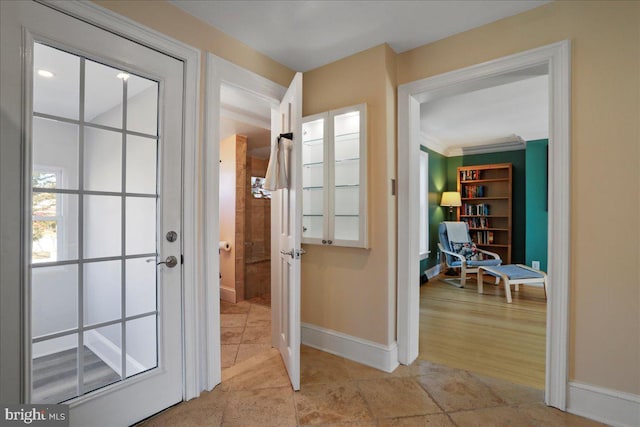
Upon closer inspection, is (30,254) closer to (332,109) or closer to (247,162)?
(332,109)

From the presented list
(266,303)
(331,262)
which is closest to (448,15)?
(331,262)

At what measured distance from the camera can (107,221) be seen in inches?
64.4

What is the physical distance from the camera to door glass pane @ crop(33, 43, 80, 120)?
4.65 ft

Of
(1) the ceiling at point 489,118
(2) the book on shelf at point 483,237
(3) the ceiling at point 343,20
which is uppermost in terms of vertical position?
(1) the ceiling at point 489,118

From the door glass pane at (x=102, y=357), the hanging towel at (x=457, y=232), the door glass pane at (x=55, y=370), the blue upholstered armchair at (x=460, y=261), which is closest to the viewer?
the door glass pane at (x=55, y=370)

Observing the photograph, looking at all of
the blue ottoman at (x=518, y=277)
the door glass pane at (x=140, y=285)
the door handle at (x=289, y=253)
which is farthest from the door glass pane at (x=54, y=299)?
the blue ottoman at (x=518, y=277)

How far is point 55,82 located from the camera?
1474 mm

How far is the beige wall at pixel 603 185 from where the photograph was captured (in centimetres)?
164

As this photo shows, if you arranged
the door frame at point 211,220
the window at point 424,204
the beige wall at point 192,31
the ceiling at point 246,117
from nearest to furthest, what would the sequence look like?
the beige wall at point 192,31
the door frame at point 211,220
the ceiling at point 246,117
the window at point 424,204

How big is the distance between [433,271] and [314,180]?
3.94 meters

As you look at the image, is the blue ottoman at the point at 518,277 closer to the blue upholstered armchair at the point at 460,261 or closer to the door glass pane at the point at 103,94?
the blue upholstered armchair at the point at 460,261

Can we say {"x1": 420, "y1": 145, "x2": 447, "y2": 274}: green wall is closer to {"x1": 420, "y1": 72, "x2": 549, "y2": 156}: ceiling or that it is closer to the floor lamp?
the floor lamp

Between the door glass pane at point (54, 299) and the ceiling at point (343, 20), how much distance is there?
166cm

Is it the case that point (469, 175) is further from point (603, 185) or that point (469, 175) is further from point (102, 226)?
point (102, 226)
